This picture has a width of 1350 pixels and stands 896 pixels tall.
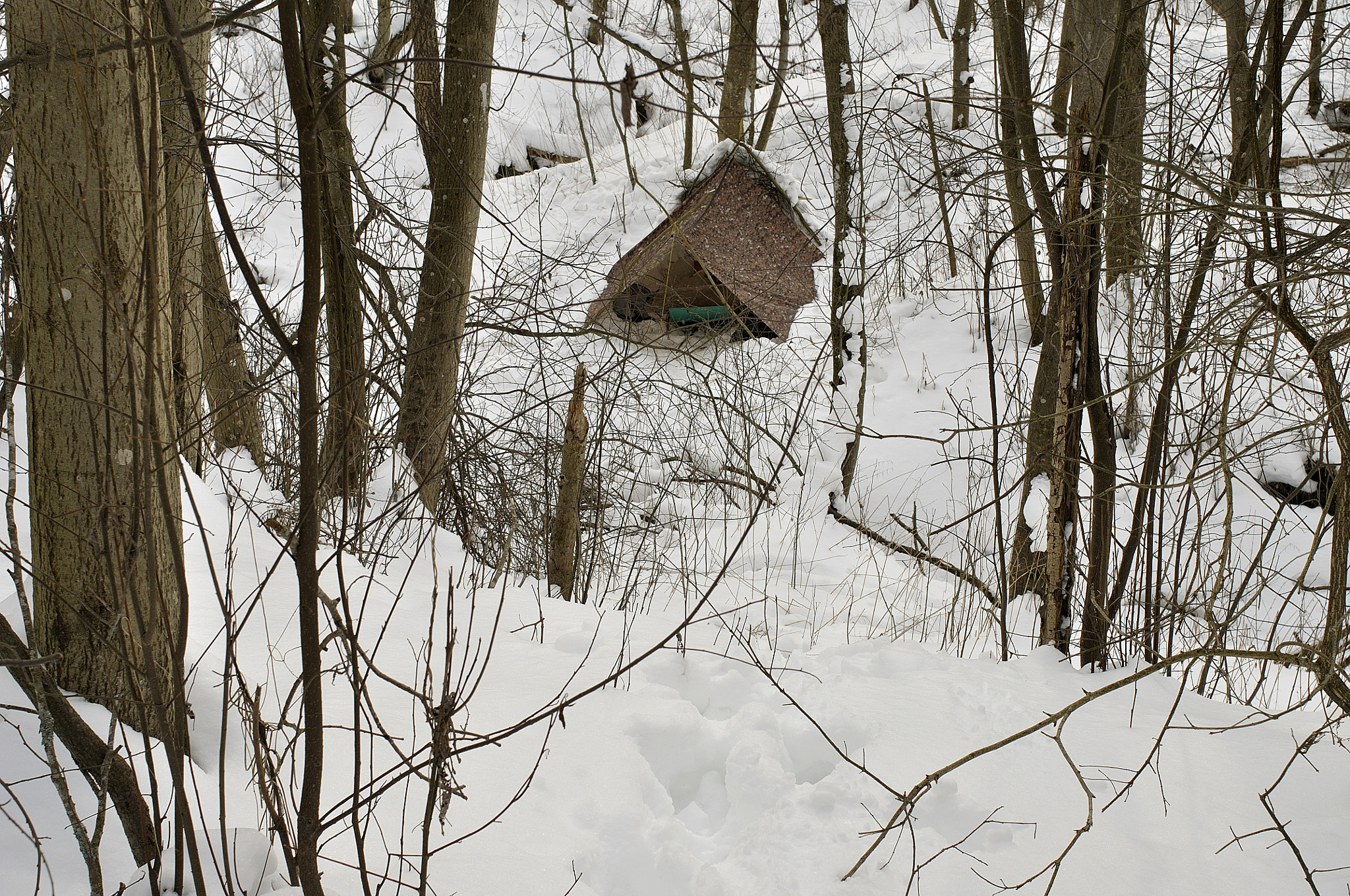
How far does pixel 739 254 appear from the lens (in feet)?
25.7

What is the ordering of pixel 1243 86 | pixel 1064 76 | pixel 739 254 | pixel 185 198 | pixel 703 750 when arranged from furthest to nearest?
pixel 739 254 → pixel 1064 76 → pixel 185 198 → pixel 1243 86 → pixel 703 750

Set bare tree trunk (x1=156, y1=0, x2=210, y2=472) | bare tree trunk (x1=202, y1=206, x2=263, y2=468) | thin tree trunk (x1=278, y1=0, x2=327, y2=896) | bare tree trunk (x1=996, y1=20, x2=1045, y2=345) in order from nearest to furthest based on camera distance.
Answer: thin tree trunk (x1=278, y1=0, x2=327, y2=896) → bare tree trunk (x1=996, y1=20, x2=1045, y2=345) → bare tree trunk (x1=156, y1=0, x2=210, y2=472) → bare tree trunk (x1=202, y1=206, x2=263, y2=468)

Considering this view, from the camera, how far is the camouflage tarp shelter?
7367 mm

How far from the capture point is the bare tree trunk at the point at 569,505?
12.8 feet

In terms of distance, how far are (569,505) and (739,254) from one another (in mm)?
4463

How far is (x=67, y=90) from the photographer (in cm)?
179

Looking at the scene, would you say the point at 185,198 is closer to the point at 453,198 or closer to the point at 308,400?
the point at 453,198

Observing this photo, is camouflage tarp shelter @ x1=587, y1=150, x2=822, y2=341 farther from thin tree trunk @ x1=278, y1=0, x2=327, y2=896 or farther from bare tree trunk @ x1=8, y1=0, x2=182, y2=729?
thin tree trunk @ x1=278, y1=0, x2=327, y2=896

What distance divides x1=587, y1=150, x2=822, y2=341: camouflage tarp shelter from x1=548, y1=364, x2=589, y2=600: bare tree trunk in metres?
3.08

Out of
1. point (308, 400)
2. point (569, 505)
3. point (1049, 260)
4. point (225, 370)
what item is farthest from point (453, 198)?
point (308, 400)

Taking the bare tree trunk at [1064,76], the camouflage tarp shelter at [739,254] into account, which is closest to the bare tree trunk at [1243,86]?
the bare tree trunk at [1064,76]

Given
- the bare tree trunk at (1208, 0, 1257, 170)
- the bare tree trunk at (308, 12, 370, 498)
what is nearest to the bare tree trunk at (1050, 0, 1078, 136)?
the bare tree trunk at (1208, 0, 1257, 170)

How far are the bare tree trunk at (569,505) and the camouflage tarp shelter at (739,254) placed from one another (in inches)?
121

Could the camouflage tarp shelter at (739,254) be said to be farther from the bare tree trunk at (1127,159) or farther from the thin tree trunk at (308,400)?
the thin tree trunk at (308,400)
